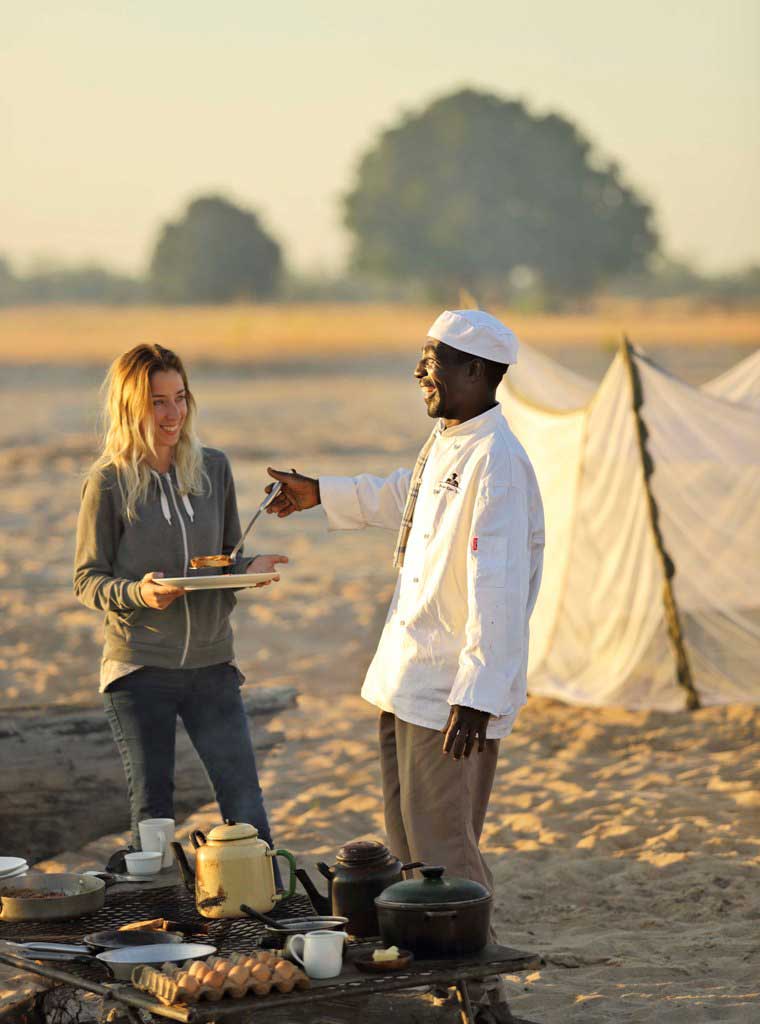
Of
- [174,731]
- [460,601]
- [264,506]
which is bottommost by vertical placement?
[174,731]

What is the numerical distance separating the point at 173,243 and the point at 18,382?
2134cm

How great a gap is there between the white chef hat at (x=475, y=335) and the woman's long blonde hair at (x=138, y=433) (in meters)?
1.00

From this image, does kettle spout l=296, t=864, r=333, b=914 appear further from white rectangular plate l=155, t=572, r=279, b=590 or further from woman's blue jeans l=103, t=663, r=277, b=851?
white rectangular plate l=155, t=572, r=279, b=590

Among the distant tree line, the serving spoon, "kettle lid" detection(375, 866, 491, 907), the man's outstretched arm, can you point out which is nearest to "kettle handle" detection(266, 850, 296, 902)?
"kettle lid" detection(375, 866, 491, 907)

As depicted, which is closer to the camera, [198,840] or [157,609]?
[198,840]

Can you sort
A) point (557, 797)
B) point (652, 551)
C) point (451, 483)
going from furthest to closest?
point (652, 551) < point (557, 797) < point (451, 483)

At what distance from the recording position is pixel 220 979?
2994mm

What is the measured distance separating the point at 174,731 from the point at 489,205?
214 feet

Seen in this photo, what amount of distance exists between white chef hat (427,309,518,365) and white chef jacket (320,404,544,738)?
15 centimetres

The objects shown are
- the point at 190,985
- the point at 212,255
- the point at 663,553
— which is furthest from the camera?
the point at 212,255

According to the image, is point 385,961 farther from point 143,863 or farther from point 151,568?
point 151,568

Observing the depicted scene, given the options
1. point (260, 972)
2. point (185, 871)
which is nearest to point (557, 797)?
point (185, 871)

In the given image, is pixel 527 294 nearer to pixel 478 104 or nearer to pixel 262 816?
pixel 478 104

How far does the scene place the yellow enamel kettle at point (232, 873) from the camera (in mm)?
3529
